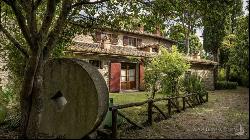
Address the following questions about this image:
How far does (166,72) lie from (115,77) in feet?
33.4

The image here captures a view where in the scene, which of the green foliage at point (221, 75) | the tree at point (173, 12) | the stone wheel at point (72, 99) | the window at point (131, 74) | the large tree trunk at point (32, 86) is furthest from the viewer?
the green foliage at point (221, 75)

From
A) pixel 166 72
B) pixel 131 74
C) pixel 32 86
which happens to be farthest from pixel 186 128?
pixel 131 74

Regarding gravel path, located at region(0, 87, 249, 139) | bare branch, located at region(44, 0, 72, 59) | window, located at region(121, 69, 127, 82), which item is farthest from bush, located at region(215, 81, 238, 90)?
bare branch, located at region(44, 0, 72, 59)

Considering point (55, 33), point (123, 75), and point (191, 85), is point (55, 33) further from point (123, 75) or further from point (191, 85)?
point (123, 75)

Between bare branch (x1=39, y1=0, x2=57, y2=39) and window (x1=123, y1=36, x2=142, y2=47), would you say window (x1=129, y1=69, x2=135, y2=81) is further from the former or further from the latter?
bare branch (x1=39, y1=0, x2=57, y2=39)

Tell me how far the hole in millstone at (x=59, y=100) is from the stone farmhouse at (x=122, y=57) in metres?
9.87

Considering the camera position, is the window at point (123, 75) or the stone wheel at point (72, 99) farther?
the window at point (123, 75)

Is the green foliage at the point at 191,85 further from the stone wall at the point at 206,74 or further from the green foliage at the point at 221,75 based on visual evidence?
the green foliage at the point at 221,75

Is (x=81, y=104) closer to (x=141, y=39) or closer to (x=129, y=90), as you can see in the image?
(x=129, y=90)

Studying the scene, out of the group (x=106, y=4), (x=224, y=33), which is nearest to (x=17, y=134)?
(x=106, y=4)

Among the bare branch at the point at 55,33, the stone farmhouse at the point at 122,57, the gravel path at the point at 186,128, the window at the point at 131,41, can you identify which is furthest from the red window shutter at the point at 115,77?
the bare branch at the point at 55,33

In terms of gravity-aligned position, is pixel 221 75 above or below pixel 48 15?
below

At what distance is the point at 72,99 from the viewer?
273 inches

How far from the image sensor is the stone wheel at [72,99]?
6.64 meters
